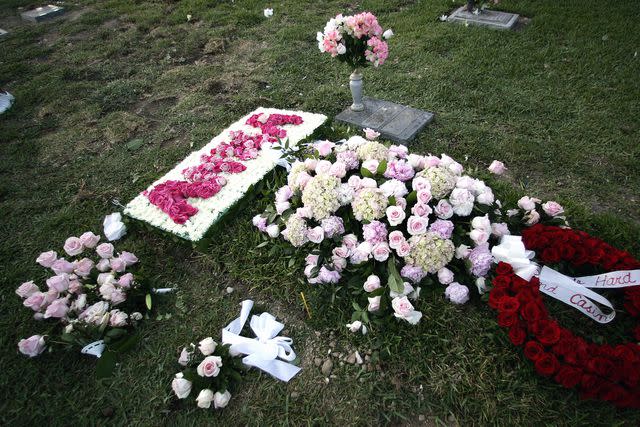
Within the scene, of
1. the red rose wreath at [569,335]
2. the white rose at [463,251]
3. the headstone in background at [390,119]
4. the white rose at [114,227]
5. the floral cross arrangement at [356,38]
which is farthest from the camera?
the headstone in background at [390,119]

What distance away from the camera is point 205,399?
198 cm

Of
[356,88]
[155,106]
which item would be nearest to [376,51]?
[356,88]

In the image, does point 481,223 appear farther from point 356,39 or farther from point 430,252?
point 356,39

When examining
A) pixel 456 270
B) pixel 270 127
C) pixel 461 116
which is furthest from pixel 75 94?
pixel 456 270

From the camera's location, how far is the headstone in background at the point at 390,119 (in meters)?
3.60

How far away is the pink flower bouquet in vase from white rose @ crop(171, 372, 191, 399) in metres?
2.89

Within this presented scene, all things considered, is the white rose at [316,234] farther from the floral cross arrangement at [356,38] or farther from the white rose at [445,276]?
the floral cross arrangement at [356,38]

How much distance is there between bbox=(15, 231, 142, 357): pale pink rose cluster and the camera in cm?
231

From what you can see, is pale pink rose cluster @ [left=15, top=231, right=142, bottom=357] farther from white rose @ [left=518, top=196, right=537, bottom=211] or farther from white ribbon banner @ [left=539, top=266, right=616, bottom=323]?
white rose @ [left=518, top=196, right=537, bottom=211]

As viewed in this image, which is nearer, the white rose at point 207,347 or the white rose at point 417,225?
the white rose at point 207,347

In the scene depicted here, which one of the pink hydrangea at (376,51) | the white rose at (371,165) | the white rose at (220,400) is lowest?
the white rose at (220,400)

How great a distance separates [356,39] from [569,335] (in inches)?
111

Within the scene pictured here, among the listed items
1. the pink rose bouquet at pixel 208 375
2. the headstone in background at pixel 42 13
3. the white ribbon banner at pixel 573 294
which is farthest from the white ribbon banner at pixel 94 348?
the headstone in background at pixel 42 13

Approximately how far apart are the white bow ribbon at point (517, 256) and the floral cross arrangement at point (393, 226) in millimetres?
78
